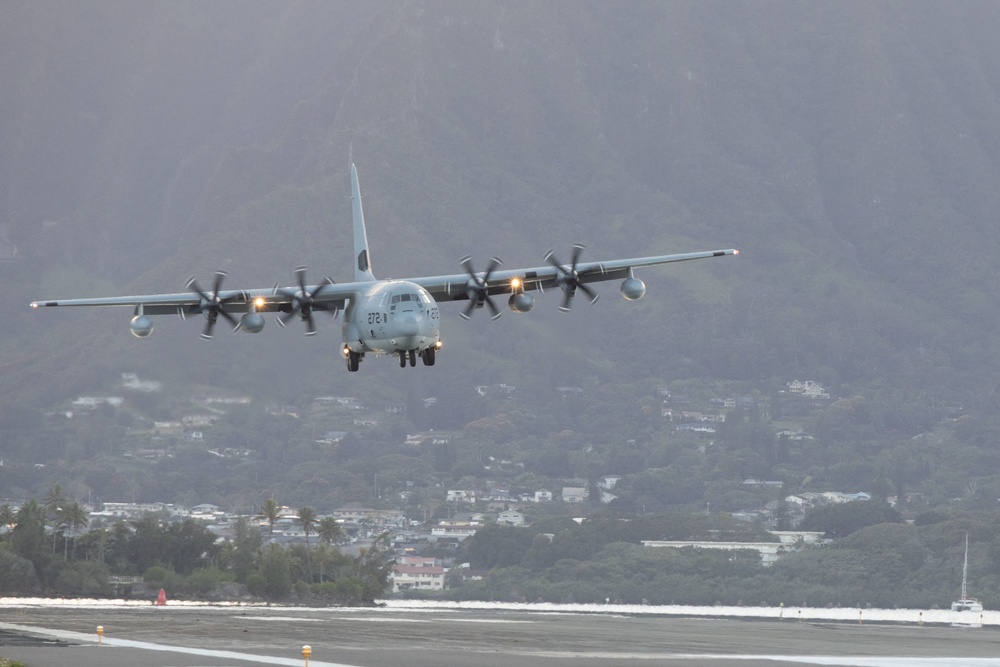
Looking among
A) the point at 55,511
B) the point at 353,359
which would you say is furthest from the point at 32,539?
the point at 353,359

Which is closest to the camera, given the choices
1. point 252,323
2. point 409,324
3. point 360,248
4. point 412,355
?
point 409,324

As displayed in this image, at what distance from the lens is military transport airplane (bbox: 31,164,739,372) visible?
79875 mm

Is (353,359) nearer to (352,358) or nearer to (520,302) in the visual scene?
(352,358)

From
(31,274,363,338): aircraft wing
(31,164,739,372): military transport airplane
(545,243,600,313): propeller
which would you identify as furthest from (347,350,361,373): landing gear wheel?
(545,243,600,313): propeller

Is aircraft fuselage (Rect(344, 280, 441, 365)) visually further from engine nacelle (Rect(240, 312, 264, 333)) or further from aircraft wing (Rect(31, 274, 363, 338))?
engine nacelle (Rect(240, 312, 264, 333))

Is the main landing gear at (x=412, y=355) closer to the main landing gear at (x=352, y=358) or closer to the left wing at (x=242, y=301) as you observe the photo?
the main landing gear at (x=352, y=358)

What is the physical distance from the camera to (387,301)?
80.1 metres

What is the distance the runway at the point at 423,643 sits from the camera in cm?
7394

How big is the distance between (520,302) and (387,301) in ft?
23.4

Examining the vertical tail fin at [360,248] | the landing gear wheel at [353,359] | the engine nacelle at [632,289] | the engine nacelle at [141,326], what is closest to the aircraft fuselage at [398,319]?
the landing gear wheel at [353,359]

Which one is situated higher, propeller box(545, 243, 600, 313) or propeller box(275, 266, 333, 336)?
propeller box(545, 243, 600, 313)

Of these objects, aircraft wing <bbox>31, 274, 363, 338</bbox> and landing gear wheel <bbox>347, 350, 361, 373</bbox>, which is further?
landing gear wheel <bbox>347, 350, 361, 373</bbox>

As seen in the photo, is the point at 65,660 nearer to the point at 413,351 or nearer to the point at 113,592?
the point at 413,351

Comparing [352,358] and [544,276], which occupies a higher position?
[544,276]
